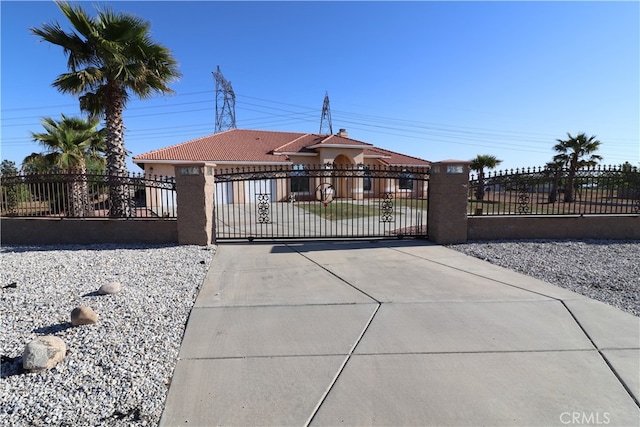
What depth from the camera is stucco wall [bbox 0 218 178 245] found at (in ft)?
28.9

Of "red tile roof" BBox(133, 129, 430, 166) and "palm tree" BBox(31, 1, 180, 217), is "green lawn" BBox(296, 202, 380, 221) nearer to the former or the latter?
"palm tree" BBox(31, 1, 180, 217)

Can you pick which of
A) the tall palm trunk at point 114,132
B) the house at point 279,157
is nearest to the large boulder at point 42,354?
the tall palm trunk at point 114,132

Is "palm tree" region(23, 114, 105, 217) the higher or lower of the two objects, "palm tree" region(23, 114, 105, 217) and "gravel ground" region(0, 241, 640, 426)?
the higher

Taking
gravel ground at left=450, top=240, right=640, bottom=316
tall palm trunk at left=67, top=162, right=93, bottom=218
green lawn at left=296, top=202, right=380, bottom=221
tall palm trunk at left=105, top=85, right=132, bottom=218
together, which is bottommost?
gravel ground at left=450, top=240, right=640, bottom=316

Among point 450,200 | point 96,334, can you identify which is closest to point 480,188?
point 450,200

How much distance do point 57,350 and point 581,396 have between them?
4.49 m

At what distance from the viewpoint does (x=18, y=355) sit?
3311 millimetres

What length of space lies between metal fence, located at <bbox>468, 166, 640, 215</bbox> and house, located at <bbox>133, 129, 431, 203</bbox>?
13627 millimetres

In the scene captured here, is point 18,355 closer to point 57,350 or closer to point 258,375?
point 57,350

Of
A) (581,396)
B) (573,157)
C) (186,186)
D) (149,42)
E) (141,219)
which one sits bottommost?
(581,396)

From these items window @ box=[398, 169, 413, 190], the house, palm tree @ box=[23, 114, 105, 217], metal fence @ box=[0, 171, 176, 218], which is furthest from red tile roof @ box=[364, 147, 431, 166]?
metal fence @ box=[0, 171, 176, 218]

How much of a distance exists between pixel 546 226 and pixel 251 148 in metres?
22.7

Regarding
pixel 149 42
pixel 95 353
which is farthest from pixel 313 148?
pixel 95 353

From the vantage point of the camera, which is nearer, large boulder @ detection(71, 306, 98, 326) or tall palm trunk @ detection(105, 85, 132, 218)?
large boulder @ detection(71, 306, 98, 326)
